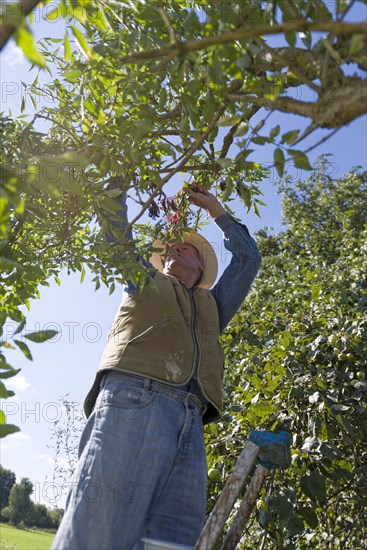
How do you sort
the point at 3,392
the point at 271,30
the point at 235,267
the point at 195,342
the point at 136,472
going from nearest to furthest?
the point at 271,30 < the point at 3,392 < the point at 136,472 < the point at 195,342 < the point at 235,267

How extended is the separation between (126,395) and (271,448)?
22.3 inches

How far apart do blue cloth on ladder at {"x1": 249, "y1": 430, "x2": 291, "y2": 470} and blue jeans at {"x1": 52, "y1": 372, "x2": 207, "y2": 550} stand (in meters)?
0.37

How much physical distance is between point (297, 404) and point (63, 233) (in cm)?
165

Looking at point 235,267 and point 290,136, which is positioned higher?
point 235,267

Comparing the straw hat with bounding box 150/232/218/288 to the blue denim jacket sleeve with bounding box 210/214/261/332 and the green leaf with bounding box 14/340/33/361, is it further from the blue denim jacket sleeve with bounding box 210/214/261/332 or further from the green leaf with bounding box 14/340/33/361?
the green leaf with bounding box 14/340/33/361

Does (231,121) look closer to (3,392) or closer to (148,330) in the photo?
(3,392)

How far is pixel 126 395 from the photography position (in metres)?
2.09

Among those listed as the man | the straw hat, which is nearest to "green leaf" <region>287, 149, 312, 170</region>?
the man

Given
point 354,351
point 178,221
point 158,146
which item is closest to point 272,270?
point 354,351

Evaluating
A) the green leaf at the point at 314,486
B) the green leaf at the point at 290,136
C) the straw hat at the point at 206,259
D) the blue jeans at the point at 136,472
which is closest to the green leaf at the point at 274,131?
→ the green leaf at the point at 290,136

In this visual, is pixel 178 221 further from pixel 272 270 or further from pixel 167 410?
pixel 272 270

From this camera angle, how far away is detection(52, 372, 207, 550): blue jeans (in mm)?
1827

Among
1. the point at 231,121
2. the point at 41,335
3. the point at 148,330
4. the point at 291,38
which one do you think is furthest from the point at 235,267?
the point at 41,335

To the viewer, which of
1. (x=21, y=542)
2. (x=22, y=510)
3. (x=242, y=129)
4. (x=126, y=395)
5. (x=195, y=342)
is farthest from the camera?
→ (x=22, y=510)
